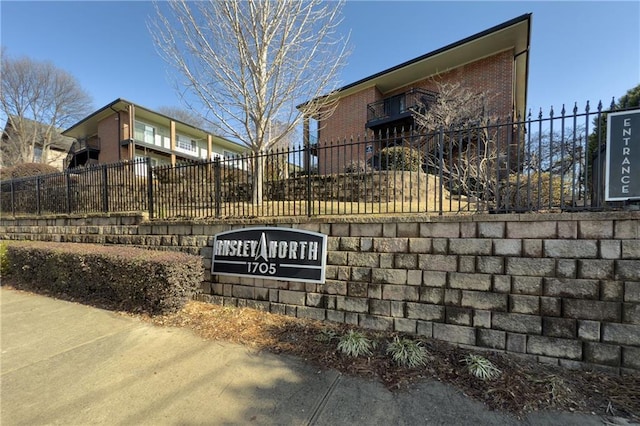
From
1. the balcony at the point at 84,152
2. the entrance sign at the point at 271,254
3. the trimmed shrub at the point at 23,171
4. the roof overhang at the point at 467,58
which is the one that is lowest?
the entrance sign at the point at 271,254

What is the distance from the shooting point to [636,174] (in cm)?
292

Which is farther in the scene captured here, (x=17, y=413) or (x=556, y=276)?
(x=556, y=276)

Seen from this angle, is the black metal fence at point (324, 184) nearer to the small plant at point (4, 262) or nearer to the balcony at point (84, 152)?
the small plant at point (4, 262)

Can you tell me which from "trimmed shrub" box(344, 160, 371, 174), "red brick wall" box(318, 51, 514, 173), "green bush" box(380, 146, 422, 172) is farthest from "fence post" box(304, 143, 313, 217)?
"red brick wall" box(318, 51, 514, 173)

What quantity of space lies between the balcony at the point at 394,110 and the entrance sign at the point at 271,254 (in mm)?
11629

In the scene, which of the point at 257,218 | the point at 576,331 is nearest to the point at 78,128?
the point at 257,218

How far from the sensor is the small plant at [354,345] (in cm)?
332

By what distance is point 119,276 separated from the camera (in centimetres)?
477

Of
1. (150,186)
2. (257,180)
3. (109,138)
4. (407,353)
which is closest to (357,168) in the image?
(257,180)

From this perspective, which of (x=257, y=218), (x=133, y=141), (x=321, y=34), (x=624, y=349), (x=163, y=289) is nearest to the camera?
(x=624, y=349)

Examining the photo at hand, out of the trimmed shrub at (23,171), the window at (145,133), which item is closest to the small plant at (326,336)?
the trimmed shrub at (23,171)

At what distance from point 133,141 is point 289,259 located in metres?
21.0

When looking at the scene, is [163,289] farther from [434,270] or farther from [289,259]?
[434,270]

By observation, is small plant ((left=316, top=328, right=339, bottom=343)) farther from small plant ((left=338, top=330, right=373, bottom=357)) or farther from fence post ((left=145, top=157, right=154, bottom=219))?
fence post ((left=145, top=157, right=154, bottom=219))
